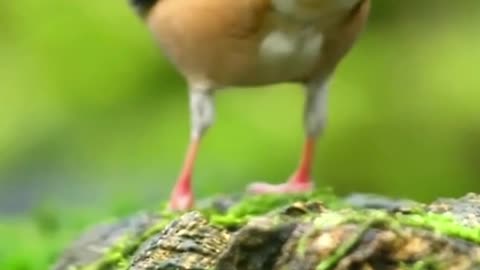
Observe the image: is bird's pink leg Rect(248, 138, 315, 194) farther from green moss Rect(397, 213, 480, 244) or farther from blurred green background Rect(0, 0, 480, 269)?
blurred green background Rect(0, 0, 480, 269)

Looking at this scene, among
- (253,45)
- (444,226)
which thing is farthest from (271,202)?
(444,226)

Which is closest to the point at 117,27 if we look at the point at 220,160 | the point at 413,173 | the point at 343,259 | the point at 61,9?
the point at 61,9

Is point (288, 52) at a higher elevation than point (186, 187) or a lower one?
higher

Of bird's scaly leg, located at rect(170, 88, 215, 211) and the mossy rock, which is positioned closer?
the mossy rock

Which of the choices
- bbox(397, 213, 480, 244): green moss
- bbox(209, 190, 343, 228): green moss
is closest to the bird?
bbox(209, 190, 343, 228): green moss

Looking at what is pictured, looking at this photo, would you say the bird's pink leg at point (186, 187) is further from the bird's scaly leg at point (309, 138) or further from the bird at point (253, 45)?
the bird's scaly leg at point (309, 138)

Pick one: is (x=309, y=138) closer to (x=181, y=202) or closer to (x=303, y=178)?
(x=303, y=178)

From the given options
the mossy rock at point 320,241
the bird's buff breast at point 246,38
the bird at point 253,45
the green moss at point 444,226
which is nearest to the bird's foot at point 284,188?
the bird at point 253,45
